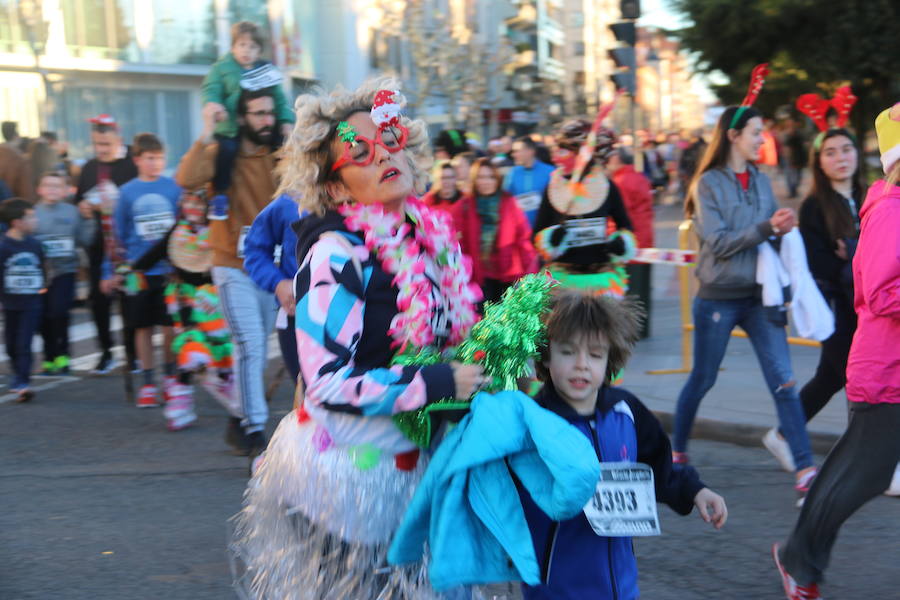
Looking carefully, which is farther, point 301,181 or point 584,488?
point 301,181

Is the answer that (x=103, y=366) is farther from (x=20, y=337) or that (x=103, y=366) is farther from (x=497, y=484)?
(x=497, y=484)

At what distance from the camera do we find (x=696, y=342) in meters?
5.66

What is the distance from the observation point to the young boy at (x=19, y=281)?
864cm

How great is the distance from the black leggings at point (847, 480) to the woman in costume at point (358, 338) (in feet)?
5.80

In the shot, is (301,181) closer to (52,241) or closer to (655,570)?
(655,570)

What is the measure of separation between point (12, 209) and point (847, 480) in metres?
7.00

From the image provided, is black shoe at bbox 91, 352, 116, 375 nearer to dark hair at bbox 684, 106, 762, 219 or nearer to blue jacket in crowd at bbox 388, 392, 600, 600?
dark hair at bbox 684, 106, 762, 219

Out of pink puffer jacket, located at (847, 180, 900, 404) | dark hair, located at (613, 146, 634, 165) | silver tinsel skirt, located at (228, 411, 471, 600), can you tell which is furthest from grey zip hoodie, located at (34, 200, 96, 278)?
pink puffer jacket, located at (847, 180, 900, 404)

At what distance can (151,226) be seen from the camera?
25.8 feet

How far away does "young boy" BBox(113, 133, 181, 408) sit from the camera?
7867 millimetres

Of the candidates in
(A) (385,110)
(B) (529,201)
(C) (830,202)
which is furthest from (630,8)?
(A) (385,110)

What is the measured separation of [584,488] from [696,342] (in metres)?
3.40

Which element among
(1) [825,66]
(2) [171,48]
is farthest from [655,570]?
(2) [171,48]

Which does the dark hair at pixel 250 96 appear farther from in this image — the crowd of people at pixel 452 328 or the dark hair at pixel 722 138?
the dark hair at pixel 722 138
